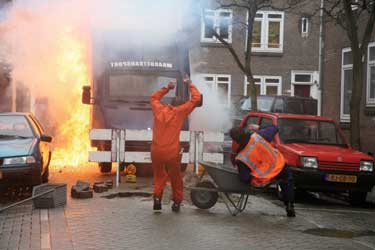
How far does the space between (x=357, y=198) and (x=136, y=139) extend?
446cm

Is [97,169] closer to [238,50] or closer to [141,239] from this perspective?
[141,239]

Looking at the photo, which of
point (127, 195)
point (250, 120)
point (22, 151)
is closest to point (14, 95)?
point (22, 151)

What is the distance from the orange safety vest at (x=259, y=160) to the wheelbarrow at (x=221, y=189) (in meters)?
0.23

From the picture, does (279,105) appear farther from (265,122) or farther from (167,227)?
(167,227)

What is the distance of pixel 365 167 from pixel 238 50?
17594mm

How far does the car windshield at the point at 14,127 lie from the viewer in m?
11.6

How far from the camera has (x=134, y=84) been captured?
1445 centimetres

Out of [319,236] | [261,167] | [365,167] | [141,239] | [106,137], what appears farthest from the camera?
[106,137]

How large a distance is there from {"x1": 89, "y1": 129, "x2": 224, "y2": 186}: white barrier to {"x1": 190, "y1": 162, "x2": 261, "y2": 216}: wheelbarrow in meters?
2.83

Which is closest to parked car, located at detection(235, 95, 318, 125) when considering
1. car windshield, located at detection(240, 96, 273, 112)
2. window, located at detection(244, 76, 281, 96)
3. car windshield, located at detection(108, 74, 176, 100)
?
car windshield, located at detection(240, 96, 273, 112)

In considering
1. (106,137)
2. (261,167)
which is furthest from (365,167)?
(106,137)

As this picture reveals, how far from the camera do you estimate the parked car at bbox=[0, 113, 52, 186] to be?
1045 centimetres

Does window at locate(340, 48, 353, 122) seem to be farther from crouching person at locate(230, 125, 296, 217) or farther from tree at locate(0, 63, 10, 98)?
crouching person at locate(230, 125, 296, 217)

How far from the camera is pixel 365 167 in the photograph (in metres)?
11.1
